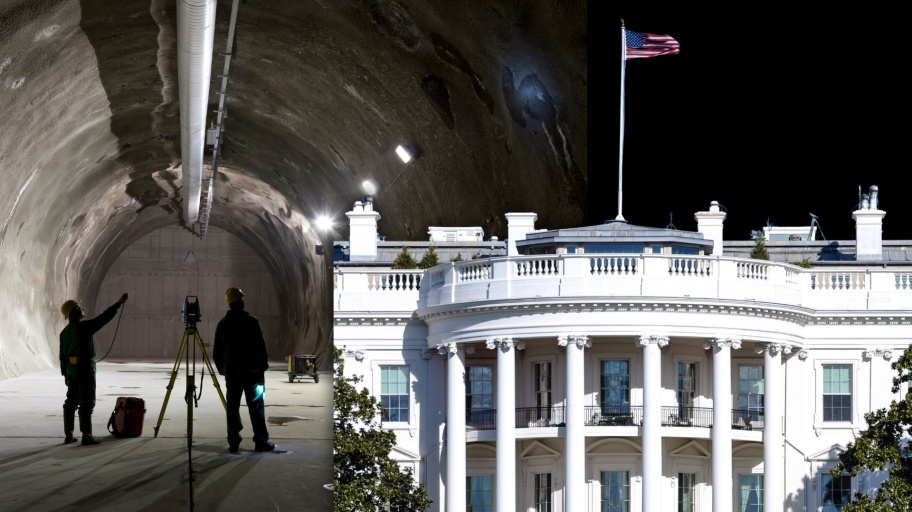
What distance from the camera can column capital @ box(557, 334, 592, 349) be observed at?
607 inches

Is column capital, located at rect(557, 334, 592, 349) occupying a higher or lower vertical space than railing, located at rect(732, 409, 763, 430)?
higher

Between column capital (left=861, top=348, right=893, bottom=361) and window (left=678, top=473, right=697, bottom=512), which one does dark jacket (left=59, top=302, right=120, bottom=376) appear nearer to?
window (left=678, top=473, right=697, bottom=512)

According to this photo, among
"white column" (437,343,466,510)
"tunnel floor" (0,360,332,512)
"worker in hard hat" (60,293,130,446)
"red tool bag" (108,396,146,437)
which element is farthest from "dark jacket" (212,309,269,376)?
"white column" (437,343,466,510)

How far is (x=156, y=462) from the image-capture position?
9.12m

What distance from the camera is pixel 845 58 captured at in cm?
1210

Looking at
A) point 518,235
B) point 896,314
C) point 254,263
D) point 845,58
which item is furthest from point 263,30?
point 254,263

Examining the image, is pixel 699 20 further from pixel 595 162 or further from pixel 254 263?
pixel 254 263

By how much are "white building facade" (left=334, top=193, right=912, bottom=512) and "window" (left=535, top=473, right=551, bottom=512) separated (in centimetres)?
3

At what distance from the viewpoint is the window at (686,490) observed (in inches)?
606

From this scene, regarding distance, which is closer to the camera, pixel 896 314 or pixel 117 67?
pixel 117 67

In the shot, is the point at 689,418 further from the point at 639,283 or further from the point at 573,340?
the point at 573,340

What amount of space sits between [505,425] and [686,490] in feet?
7.97

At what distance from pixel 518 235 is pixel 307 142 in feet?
14.2

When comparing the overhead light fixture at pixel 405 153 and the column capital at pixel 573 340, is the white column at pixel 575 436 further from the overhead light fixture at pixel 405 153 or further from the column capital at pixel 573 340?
the overhead light fixture at pixel 405 153
